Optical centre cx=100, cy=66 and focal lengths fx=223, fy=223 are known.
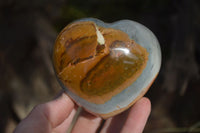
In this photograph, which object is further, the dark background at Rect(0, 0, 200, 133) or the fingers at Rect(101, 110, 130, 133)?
the dark background at Rect(0, 0, 200, 133)

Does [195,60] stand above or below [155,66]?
below

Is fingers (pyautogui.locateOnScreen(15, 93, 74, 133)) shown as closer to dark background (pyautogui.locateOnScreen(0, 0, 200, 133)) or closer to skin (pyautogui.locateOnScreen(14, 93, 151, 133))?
skin (pyautogui.locateOnScreen(14, 93, 151, 133))

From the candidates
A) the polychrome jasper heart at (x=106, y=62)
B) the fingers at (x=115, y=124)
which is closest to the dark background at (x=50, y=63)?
the fingers at (x=115, y=124)

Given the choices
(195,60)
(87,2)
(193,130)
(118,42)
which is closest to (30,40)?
(87,2)

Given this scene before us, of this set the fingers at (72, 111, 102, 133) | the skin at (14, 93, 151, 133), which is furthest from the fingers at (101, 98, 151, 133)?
the fingers at (72, 111, 102, 133)

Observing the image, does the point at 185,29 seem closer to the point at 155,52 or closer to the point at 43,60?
the point at 155,52

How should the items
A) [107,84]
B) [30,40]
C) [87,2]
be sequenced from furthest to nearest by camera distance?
1. [87,2]
2. [30,40]
3. [107,84]

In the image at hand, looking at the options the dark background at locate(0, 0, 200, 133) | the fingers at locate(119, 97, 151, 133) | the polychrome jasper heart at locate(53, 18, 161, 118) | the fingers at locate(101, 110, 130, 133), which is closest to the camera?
the polychrome jasper heart at locate(53, 18, 161, 118)
